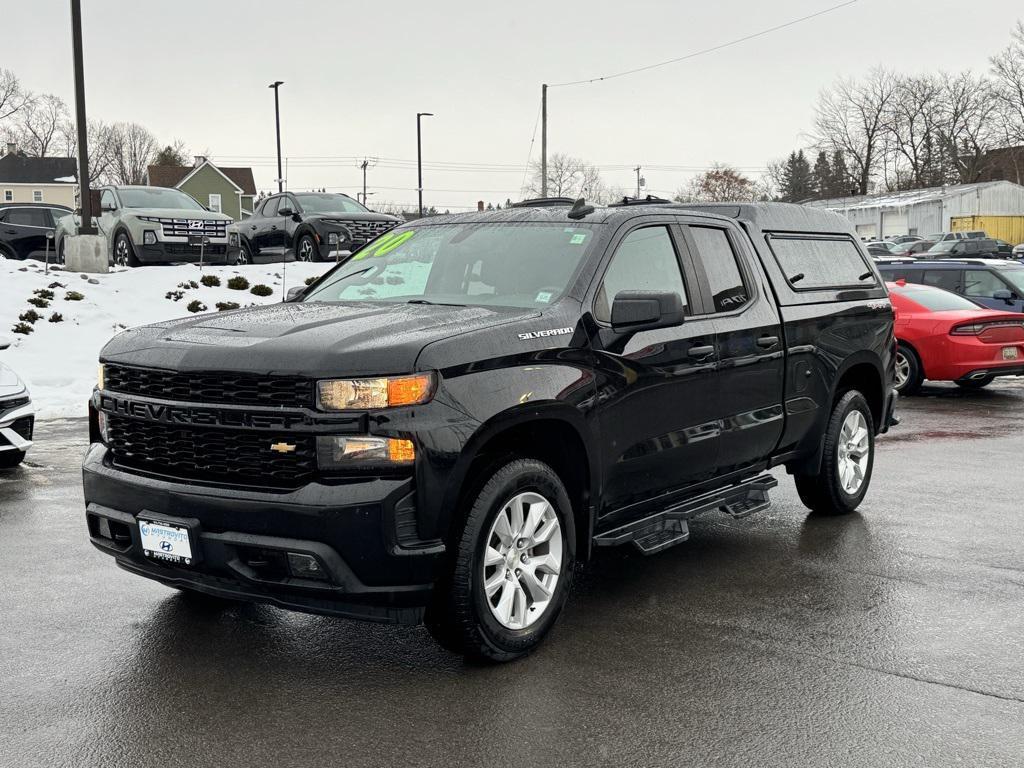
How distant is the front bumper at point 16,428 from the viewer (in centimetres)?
854

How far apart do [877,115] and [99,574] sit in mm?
96897

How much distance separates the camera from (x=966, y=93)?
8738cm

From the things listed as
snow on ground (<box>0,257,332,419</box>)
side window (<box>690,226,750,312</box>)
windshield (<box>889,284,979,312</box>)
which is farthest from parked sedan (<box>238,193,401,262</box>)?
side window (<box>690,226,750,312</box>)

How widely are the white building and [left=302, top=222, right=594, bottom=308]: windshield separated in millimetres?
65238

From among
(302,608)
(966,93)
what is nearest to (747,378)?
(302,608)

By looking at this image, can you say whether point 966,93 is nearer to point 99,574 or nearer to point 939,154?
point 939,154

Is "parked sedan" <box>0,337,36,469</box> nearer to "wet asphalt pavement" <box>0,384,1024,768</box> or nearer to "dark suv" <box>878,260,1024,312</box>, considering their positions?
"wet asphalt pavement" <box>0,384,1024,768</box>

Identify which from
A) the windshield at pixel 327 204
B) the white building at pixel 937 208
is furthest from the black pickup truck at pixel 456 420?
the white building at pixel 937 208

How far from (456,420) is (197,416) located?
102 centimetres

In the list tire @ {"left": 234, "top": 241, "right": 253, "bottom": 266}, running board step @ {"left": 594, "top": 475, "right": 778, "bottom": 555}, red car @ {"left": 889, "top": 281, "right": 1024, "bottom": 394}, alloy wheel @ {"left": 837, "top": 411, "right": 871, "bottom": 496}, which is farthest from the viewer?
tire @ {"left": 234, "top": 241, "right": 253, "bottom": 266}

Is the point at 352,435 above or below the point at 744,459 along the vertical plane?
above

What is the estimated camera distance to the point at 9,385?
8.67m

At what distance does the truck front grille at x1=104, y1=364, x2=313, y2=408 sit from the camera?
13.5 feet

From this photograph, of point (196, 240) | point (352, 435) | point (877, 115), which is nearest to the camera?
point (352, 435)
